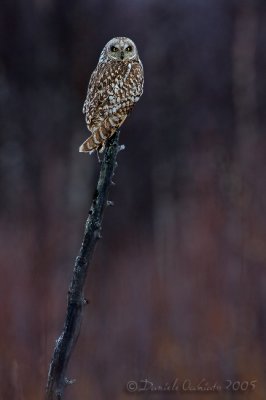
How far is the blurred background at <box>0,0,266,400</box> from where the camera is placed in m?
7.28

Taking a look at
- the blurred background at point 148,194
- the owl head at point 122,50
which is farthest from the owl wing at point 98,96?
the blurred background at point 148,194

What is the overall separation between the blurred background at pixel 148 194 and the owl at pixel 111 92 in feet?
10.3

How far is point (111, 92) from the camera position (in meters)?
3.59

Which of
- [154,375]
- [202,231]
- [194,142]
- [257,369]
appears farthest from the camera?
[194,142]

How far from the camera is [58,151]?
1072 cm

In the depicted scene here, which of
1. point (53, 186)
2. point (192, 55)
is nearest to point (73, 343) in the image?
point (53, 186)

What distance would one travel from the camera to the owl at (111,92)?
138 inches

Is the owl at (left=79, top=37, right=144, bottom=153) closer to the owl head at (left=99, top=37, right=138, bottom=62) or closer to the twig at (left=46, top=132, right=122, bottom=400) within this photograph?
the owl head at (left=99, top=37, right=138, bottom=62)

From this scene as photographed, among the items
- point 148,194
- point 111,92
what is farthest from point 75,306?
point 148,194

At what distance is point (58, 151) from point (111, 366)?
4.26 metres

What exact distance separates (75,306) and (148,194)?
727cm

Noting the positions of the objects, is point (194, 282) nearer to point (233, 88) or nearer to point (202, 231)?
point (202, 231)

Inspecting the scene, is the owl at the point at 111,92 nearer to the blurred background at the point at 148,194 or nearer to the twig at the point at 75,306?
the twig at the point at 75,306

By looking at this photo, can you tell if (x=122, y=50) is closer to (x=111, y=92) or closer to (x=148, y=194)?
(x=111, y=92)
